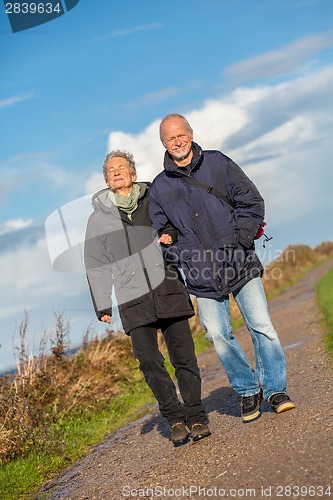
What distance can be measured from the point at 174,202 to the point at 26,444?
11.8ft

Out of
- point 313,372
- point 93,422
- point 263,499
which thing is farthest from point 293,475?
point 93,422

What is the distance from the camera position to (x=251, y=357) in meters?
12.8

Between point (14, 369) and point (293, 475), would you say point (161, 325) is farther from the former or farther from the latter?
point (14, 369)

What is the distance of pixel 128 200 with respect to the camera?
6953 millimetres

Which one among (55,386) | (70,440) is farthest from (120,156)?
(55,386)

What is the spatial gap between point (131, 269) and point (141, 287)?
184 mm

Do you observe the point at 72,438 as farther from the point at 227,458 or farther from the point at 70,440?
the point at 227,458

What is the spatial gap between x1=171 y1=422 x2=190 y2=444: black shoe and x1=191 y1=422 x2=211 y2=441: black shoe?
0.07 meters

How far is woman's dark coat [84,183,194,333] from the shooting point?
7004 mm

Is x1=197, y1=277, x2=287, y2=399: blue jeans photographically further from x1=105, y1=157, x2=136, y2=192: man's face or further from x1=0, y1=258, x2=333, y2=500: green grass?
x1=0, y1=258, x2=333, y2=500: green grass

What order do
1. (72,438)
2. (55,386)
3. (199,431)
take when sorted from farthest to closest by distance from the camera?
(55,386)
(72,438)
(199,431)

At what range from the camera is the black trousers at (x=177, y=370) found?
703 centimetres

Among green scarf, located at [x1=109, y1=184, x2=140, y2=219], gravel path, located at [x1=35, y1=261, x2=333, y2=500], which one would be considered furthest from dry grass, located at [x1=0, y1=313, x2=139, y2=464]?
green scarf, located at [x1=109, y1=184, x2=140, y2=219]

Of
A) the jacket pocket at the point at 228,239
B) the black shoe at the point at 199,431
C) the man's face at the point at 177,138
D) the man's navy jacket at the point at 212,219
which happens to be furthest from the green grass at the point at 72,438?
the man's face at the point at 177,138
